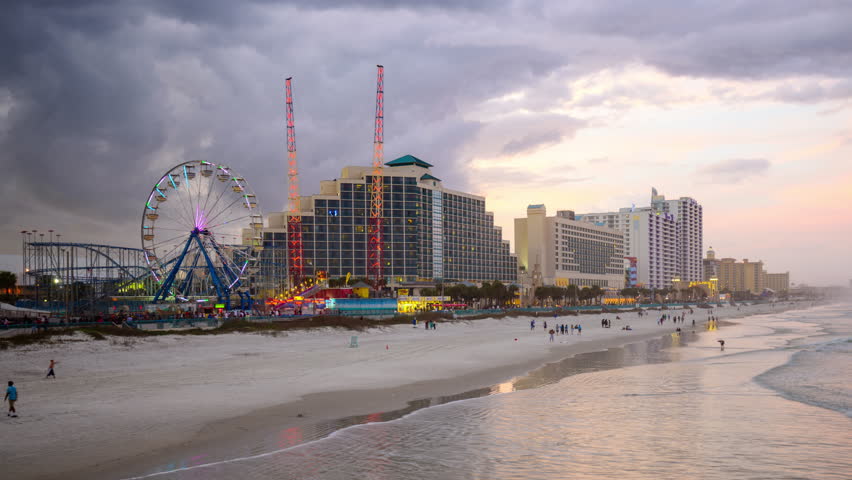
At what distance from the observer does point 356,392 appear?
30.8m

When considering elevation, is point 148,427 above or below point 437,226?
below

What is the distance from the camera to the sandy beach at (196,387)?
18984mm

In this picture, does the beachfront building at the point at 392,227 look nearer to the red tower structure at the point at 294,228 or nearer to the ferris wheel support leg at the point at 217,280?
the red tower structure at the point at 294,228

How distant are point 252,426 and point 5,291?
115 meters

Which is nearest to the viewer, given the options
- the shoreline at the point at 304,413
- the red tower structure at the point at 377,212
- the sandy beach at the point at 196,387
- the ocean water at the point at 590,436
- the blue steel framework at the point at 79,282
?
the ocean water at the point at 590,436

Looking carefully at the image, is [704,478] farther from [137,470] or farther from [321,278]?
[321,278]

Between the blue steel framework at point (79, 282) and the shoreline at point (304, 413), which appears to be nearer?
the shoreline at point (304, 413)

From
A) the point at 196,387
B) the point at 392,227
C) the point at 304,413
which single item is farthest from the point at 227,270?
the point at 392,227

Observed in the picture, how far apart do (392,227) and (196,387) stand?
147619 mm

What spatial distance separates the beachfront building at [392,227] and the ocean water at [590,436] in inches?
5233

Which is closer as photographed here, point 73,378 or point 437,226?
point 73,378

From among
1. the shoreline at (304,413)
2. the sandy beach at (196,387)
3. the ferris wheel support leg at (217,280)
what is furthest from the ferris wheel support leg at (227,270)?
the shoreline at (304,413)

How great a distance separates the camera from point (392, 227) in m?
177

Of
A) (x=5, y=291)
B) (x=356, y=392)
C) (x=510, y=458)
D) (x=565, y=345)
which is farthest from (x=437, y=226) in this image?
(x=510, y=458)
